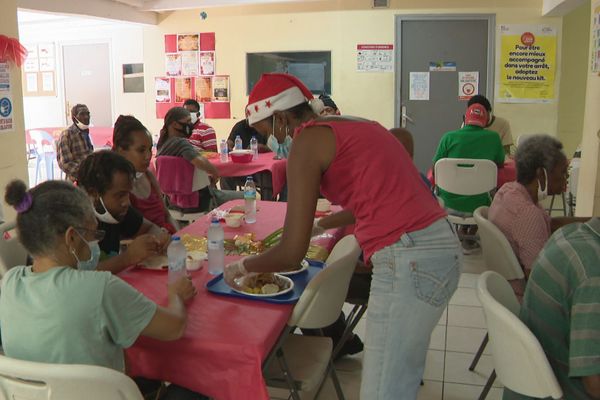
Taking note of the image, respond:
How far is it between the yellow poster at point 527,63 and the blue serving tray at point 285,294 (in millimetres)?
5353

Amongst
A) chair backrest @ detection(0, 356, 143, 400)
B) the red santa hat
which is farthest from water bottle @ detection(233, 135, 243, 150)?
chair backrest @ detection(0, 356, 143, 400)

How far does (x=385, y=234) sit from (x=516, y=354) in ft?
1.53

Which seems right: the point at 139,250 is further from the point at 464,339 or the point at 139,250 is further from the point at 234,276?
the point at 464,339

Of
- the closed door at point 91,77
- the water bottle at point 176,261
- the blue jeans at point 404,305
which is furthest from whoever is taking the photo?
the closed door at point 91,77

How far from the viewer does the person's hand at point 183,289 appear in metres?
1.86

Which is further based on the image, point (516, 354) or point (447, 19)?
point (447, 19)

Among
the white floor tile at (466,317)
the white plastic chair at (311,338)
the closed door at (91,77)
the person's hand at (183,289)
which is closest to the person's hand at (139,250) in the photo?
the person's hand at (183,289)

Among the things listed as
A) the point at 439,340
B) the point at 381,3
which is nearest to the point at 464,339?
the point at 439,340

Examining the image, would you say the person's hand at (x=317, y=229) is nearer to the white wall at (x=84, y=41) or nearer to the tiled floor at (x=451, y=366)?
the tiled floor at (x=451, y=366)

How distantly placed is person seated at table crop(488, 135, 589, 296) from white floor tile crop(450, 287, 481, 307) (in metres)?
1.30

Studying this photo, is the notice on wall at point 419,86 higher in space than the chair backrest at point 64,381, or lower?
higher

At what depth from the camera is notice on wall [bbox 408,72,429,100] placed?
699 centimetres

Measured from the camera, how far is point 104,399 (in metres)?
1.33

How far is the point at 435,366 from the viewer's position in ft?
9.82
